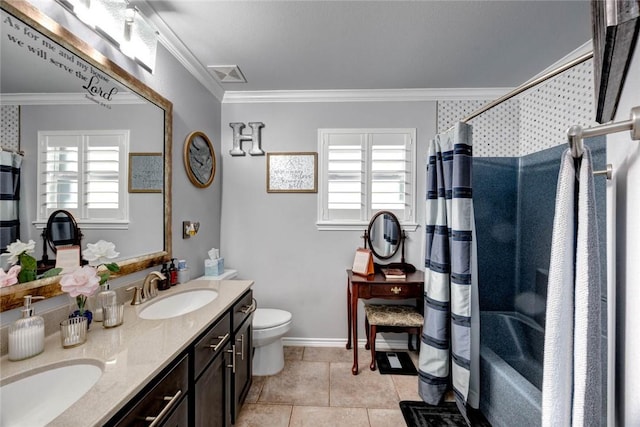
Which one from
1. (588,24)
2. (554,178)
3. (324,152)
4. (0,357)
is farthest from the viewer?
(324,152)

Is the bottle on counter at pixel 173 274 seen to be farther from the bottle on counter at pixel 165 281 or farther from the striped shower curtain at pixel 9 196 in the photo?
the striped shower curtain at pixel 9 196

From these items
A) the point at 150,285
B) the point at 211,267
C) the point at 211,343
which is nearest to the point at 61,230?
the point at 150,285

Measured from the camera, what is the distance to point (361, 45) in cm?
186

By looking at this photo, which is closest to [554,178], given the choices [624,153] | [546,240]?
[546,240]

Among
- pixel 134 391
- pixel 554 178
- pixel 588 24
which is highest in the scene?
pixel 588 24

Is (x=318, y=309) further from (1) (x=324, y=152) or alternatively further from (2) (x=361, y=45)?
(2) (x=361, y=45)

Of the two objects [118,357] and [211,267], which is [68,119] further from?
[211,267]

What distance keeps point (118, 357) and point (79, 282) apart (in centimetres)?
33

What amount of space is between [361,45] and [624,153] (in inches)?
66.7

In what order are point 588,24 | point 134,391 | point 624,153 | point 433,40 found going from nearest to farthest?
point 624,153 < point 134,391 < point 588,24 < point 433,40

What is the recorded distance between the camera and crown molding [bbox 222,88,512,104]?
2518 millimetres

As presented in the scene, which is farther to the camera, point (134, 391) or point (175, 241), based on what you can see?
point (175, 241)

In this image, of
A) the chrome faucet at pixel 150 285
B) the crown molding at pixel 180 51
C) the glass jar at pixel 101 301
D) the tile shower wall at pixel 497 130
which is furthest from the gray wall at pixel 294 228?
the glass jar at pixel 101 301

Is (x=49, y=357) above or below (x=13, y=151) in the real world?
below
